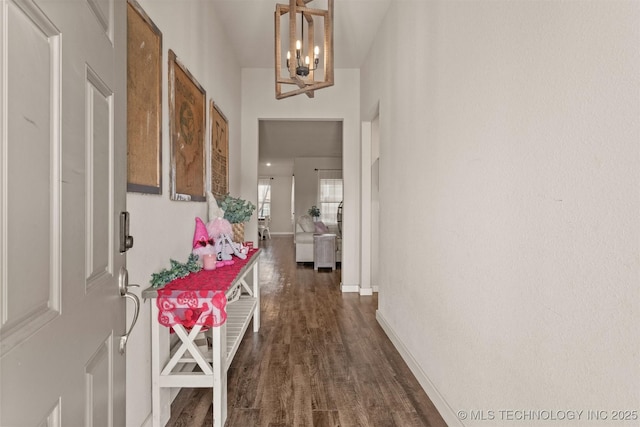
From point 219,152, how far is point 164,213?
1359 mm

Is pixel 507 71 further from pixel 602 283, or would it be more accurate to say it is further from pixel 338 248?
pixel 338 248

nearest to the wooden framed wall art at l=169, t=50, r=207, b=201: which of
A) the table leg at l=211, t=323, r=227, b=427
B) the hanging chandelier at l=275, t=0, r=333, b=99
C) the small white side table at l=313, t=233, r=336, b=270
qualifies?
the hanging chandelier at l=275, t=0, r=333, b=99

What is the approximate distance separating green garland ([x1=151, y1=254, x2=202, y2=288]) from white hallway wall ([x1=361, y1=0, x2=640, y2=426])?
1.43 meters

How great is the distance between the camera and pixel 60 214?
642 mm

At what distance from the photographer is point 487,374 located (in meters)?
1.42

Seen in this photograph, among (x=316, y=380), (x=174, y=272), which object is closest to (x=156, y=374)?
(x=174, y=272)

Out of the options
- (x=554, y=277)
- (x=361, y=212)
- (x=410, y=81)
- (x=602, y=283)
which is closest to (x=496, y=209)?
(x=554, y=277)

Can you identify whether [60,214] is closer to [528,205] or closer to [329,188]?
[528,205]

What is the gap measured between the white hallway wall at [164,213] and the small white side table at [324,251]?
11.6 ft

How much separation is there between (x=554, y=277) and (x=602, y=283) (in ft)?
0.52

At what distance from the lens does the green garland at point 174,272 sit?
170 centimetres

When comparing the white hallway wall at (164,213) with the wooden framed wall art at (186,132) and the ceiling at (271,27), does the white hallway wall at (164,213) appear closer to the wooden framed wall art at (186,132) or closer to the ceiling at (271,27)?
the wooden framed wall art at (186,132)

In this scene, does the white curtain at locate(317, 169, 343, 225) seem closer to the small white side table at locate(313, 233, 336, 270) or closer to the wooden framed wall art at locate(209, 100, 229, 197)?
the small white side table at locate(313, 233, 336, 270)

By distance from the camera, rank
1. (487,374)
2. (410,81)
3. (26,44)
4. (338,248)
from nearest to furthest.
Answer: (26,44) < (487,374) < (410,81) < (338,248)
